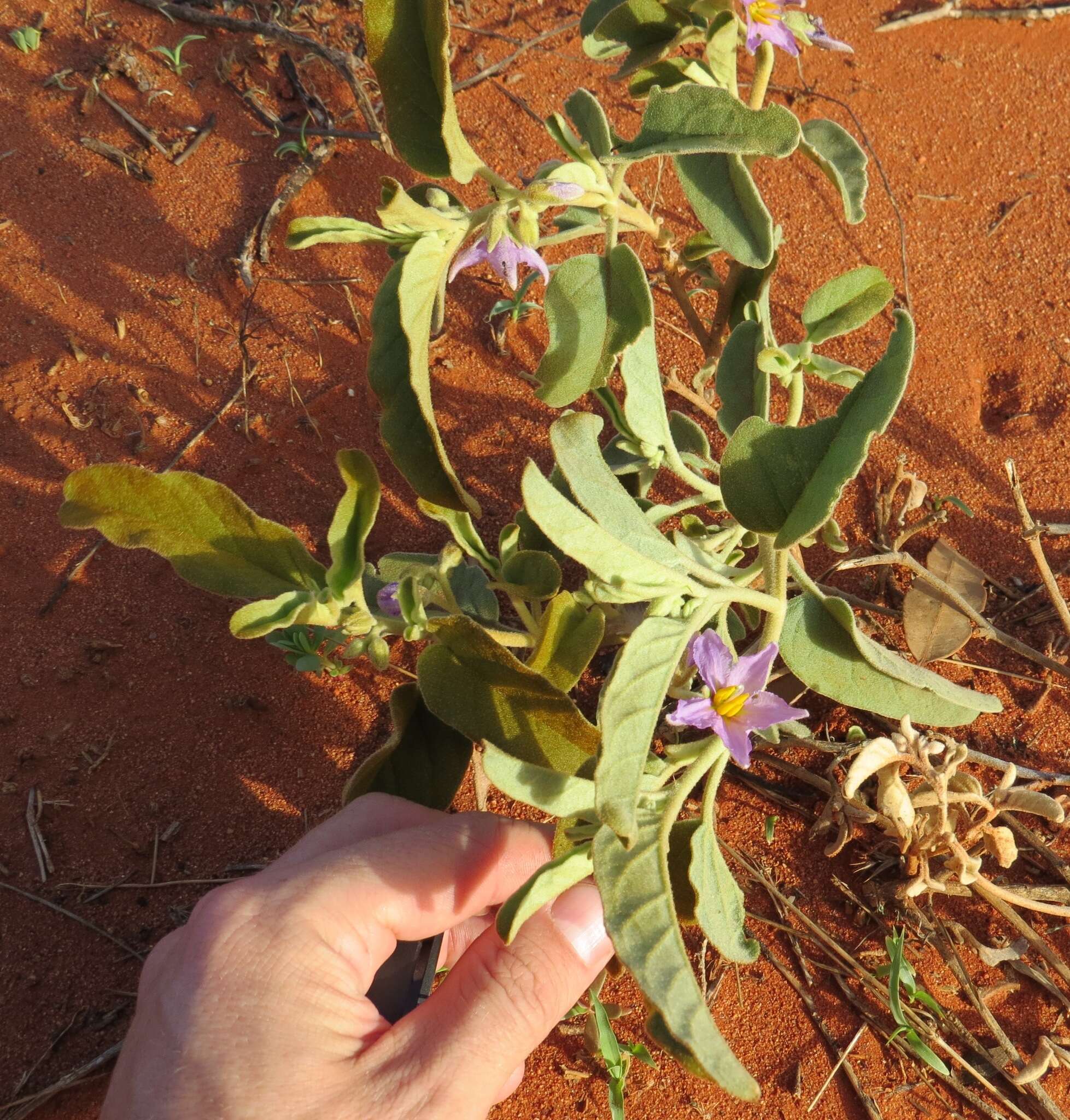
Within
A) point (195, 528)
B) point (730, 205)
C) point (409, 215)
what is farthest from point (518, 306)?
point (195, 528)

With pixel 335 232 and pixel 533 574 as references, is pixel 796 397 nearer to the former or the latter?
pixel 533 574

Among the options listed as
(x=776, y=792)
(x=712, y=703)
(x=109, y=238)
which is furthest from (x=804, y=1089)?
(x=109, y=238)

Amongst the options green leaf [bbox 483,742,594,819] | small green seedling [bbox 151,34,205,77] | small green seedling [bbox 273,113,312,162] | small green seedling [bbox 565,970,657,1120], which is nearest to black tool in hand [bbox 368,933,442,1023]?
small green seedling [bbox 565,970,657,1120]

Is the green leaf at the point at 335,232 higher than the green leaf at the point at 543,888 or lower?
higher

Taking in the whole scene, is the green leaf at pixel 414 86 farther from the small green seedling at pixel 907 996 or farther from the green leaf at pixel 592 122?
the small green seedling at pixel 907 996

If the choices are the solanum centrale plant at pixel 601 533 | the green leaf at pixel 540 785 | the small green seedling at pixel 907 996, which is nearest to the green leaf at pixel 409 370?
the solanum centrale plant at pixel 601 533
